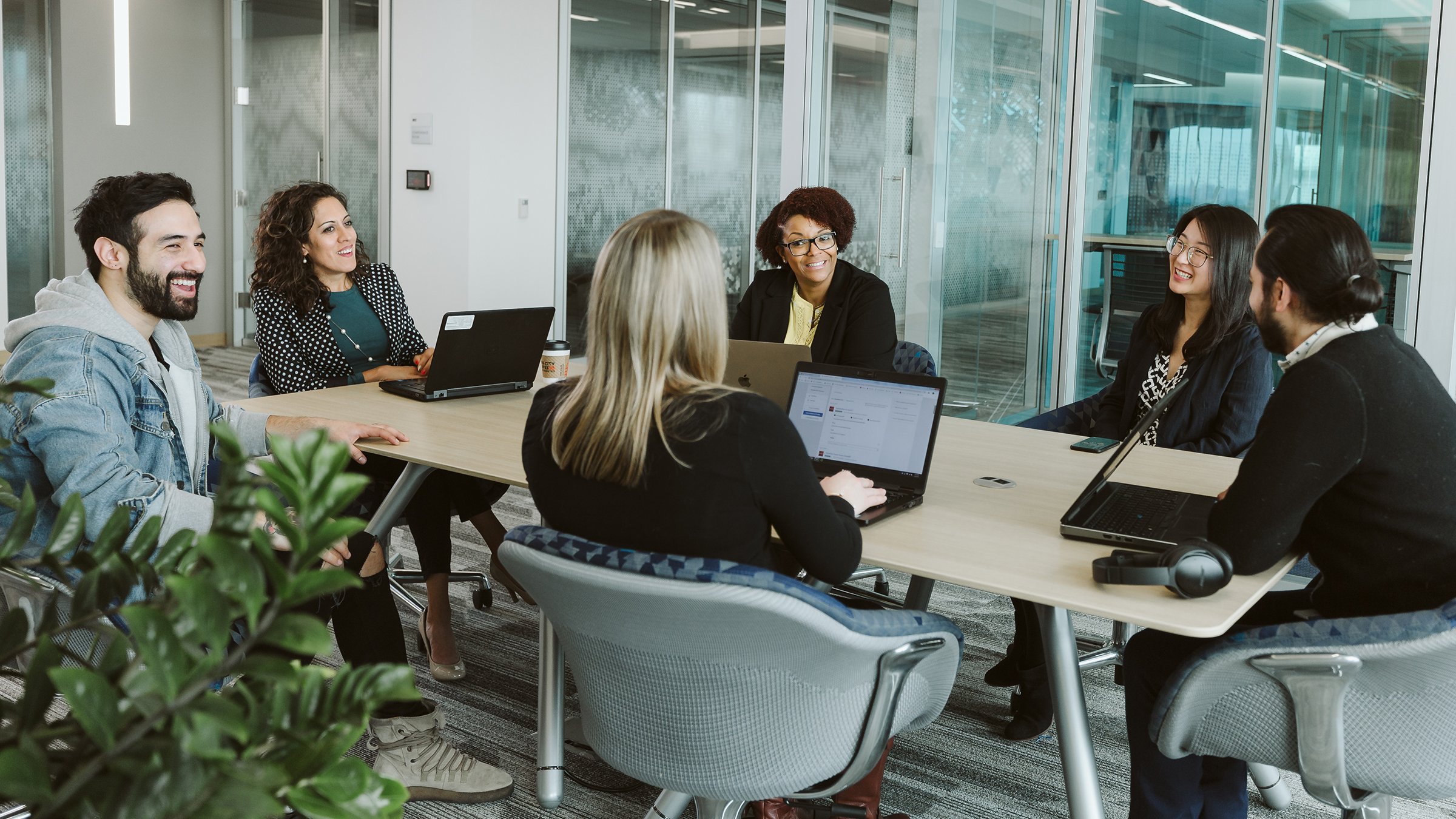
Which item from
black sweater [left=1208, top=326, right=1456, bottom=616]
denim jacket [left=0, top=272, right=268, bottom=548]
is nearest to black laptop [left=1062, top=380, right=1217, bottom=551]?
black sweater [left=1208, top=326, right=1456, bottom=616]

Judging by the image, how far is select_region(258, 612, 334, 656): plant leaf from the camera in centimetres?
50

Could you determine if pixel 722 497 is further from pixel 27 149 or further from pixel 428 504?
pixel 27 149

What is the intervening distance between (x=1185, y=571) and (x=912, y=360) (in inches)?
67.4

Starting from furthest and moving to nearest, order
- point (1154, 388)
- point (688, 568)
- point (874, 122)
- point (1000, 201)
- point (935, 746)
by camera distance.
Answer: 1. point (874, 122)
2. point (1000, 201)
3. point (1154, 388)
4. point (935, 746)
5. point (688, 568)

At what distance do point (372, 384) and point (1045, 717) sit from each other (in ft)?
6.68

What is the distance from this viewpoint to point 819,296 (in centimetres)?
347

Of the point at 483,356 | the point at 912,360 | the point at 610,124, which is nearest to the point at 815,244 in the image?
the point at 912,360

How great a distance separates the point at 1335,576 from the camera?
6.18ft

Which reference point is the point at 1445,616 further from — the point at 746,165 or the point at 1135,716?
the point at 746,165

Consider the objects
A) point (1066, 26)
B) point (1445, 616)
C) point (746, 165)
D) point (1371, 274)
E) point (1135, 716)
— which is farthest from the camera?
point (746, 165)

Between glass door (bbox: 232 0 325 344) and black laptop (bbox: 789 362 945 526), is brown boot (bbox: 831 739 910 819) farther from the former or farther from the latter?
glass door (bbox: 232 0 325 344)

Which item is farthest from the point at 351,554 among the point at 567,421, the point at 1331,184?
the point at 1331,184

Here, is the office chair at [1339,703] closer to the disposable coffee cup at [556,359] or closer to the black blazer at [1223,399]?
the black blazer at [1223,399]

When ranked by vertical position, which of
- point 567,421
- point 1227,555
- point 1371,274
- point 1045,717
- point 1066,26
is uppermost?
point 1066,26
